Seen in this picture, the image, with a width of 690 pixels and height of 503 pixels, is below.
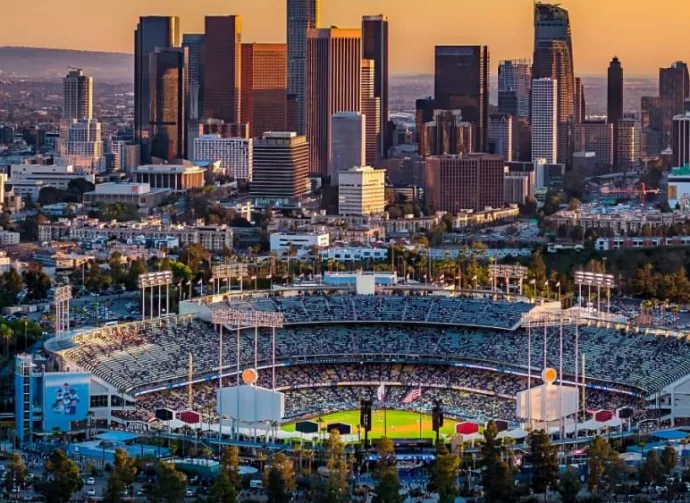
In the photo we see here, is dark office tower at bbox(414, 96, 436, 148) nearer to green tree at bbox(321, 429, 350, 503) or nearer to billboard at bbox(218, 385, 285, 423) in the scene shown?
billboard at bbox(218, 385, 285, 423)

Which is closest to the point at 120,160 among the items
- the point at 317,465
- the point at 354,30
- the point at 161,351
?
the point at 354,30

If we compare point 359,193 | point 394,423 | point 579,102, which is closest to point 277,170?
point 359,193

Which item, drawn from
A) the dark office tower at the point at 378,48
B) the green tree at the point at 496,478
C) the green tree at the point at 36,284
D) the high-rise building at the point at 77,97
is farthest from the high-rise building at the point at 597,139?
the green tree at the point at 496,478

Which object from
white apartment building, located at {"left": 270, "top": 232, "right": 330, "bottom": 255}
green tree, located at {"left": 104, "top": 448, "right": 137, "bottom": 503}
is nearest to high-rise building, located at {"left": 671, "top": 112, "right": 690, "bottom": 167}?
white apartment building, located at {"left": 270, "top": 232, "right": 330, "bottom": 255}

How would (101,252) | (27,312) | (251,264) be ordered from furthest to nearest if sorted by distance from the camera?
(101,252)
(251,264)
(27,312)

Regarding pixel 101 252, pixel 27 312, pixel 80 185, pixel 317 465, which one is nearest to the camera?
pixel 317 465

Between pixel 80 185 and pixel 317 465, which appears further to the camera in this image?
pixel 80 185

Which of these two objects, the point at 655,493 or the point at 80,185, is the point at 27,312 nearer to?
the point at 655,493
